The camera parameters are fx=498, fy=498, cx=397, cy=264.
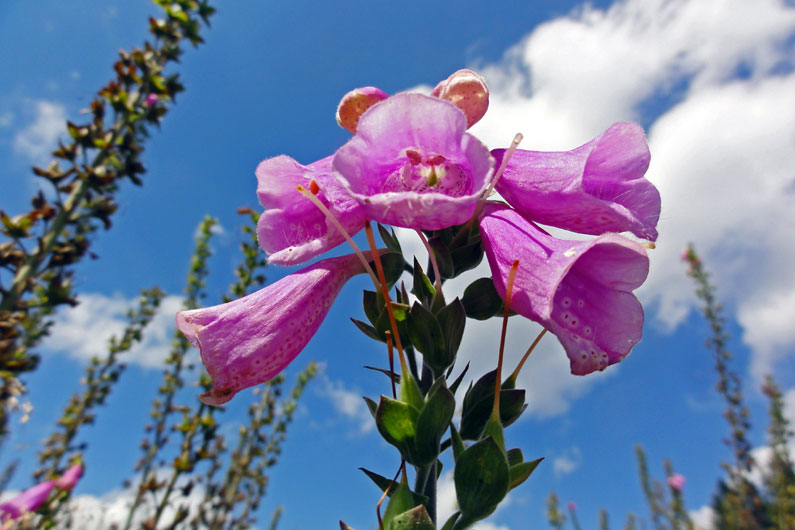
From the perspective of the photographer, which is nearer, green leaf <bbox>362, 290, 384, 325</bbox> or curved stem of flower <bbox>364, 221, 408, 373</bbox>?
curved stem of flower <bbox>364, 221, 408, 373</bbox>

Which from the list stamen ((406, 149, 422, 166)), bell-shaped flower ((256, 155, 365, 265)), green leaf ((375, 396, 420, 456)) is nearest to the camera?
green leaf ((375, 396, 420, 456))

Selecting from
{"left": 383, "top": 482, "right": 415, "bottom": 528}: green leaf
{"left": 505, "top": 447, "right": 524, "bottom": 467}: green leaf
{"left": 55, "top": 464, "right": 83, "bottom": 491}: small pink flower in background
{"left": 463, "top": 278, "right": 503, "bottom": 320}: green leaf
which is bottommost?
{"left": 383, "top": 482, "right": 415, "bottom": 528}: green leaf

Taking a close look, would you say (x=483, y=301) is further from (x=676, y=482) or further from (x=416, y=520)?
(x=676, y=482)

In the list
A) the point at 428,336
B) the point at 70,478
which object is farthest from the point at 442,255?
the point at 70,478

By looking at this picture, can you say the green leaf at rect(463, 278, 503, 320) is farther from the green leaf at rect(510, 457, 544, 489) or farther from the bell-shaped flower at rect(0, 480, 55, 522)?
the bell-shaped flower at rect(0, 480, 55, 522)

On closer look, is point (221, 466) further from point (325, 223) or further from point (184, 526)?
point (325, 223)

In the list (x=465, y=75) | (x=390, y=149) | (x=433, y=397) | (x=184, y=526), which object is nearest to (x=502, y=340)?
(x=433, y=397)

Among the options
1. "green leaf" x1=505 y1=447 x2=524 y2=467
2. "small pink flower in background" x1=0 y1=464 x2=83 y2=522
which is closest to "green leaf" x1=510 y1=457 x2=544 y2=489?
"green leaf" x1=505 y1=447 x2=524 y2=467
